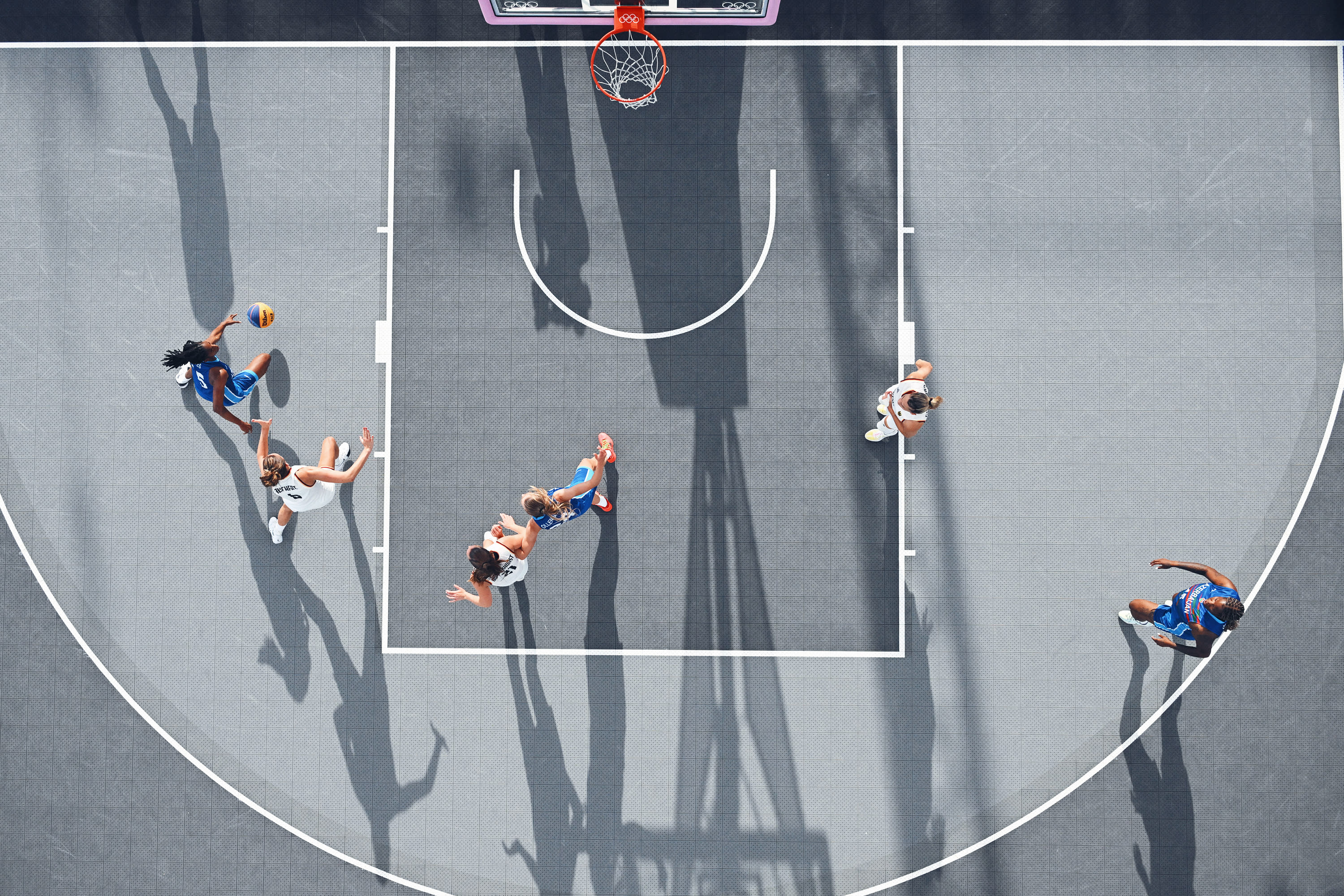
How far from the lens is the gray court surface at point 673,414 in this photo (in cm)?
1141

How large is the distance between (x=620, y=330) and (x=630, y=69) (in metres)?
3.21

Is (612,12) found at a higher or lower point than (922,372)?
higher

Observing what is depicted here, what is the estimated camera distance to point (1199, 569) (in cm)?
1037

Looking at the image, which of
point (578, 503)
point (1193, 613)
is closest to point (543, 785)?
point (578, 503)

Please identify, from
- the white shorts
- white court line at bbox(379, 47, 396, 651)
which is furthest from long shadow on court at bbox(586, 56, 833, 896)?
the white shorts

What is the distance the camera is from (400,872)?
37.4ft

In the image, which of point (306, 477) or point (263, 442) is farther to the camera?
point (263, 442)

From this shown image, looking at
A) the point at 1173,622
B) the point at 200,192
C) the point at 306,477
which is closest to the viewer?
the point at 1173,622

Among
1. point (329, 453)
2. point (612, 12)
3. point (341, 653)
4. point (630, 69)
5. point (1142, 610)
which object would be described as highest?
point (612, 12)

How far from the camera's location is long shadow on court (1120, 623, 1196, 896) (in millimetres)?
11375

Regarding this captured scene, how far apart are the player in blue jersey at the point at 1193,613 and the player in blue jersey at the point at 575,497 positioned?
249 inches

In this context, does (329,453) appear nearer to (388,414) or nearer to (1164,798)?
(388,414)

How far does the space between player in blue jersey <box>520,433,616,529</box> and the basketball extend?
12.2ft

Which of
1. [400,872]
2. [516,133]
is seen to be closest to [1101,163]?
[516,133]
